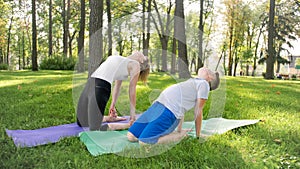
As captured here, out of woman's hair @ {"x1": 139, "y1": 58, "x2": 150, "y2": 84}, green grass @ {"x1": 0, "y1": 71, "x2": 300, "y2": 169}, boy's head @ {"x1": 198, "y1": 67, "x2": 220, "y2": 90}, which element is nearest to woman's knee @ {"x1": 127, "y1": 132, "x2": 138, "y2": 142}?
green grass @ {"x1": 0, "y1": 71, "x2": 300, "y2": 169}

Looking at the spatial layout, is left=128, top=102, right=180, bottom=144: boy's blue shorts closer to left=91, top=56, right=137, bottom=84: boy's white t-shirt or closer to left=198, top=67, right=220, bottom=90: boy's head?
left=198, top=67, right=220, bottom=90: boy's head

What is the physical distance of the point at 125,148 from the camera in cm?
291

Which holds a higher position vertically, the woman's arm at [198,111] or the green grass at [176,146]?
the woman's arm at [198,111]

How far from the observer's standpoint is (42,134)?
3.47 metres

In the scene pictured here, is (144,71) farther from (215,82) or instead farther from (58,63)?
(58,63)

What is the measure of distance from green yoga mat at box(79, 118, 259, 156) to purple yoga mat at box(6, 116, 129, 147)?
1.00 feet

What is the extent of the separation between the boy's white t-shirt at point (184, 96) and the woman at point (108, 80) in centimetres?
57

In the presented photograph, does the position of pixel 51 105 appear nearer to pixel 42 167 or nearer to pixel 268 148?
pixel 42 167

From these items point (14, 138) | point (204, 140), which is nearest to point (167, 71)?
point (204, 140)

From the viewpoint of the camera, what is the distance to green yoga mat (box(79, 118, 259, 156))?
9.60ft

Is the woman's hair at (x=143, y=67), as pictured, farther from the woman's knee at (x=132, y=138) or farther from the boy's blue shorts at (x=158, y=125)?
the woman's knee at (x=132, y=138)

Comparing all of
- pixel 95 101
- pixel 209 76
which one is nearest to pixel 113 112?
pixel 95 101

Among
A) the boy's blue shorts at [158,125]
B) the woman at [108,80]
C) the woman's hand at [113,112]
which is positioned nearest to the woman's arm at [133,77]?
the woman at [108,80]

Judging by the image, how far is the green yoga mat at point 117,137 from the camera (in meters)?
2.93
